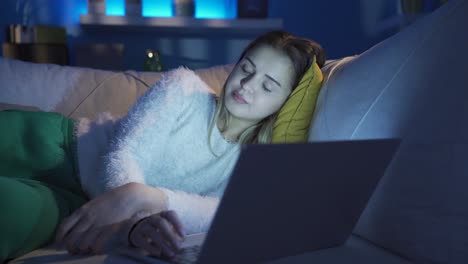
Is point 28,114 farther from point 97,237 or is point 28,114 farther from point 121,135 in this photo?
point 97,237

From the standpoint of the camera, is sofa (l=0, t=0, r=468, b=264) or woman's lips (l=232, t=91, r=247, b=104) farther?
woman's lips (l=232, t=91, r=247, b=104)

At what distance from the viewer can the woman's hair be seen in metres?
1.20

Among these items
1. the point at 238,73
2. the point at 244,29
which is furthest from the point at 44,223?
the point at 244,29

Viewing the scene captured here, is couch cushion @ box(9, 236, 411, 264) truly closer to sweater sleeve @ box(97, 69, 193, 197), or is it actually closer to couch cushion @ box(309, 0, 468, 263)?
couch cushion @ box(309, 0, 468, 263)

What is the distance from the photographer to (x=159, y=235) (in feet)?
2.32

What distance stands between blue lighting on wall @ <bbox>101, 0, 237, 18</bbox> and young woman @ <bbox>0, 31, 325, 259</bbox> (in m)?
1.68

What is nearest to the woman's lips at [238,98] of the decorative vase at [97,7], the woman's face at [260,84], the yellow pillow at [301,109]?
the woman's face at [260,84]

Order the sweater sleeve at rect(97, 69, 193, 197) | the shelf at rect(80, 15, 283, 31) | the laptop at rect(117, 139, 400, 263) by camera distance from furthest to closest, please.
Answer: the shelf at rect(80, 15, 283, 31)
the sweater sleeve at rect(97, 69, 193, 197)
the laptop at rect(117, 139, 400, 263)

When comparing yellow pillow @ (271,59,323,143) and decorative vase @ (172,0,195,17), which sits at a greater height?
decorative vase @ (172,0,195,17)

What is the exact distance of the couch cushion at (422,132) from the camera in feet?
2.30

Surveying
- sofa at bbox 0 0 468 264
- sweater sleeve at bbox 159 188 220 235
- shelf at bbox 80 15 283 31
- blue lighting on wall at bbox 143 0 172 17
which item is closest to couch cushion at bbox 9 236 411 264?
sofa at bbox 0 0 468 264

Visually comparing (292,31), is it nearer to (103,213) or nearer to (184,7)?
(184,7)

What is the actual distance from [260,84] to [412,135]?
0.49 m

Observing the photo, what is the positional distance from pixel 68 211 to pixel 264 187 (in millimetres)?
638
